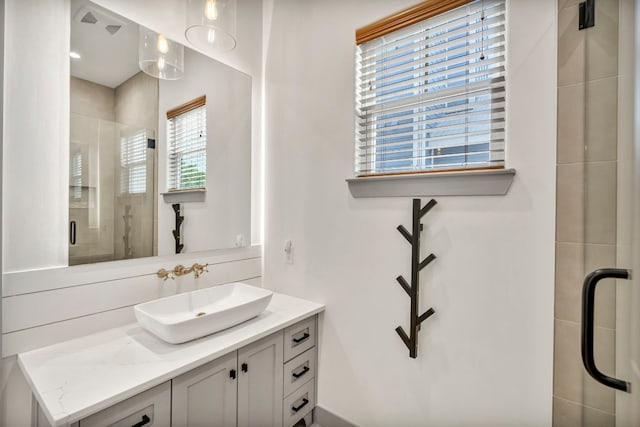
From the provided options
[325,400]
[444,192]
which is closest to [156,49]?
[444,192]

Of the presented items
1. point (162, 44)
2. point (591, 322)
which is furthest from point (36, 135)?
point (591, 322)

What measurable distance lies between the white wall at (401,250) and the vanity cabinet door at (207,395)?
640mm

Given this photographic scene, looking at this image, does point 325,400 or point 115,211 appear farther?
point 325,400

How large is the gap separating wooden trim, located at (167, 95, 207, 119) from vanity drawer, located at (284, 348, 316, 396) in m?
1.49

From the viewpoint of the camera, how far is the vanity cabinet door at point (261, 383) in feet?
4.48

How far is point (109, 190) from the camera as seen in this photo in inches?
54.2

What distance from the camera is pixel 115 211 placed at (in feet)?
4.59

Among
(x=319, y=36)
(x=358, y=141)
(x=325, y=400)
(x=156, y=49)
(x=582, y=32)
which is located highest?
(x=319, y=36)

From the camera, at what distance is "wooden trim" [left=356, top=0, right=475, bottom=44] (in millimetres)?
1327

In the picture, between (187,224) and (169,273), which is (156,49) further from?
(169,273)

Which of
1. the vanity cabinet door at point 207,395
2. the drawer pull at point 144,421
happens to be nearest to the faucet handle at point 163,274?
the vanity cabinet door at point 207,395

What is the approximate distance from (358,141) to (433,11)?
67 cm

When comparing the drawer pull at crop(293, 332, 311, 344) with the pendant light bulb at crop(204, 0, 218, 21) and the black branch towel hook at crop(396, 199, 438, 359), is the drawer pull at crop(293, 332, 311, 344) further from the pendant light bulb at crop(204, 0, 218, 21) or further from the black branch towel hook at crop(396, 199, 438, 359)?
the pendant light bulb at crop(204, 0, 218, 21)

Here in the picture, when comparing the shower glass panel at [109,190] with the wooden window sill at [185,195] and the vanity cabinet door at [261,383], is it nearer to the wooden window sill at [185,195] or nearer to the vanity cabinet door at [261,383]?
the wooden window sill at [185,195]
